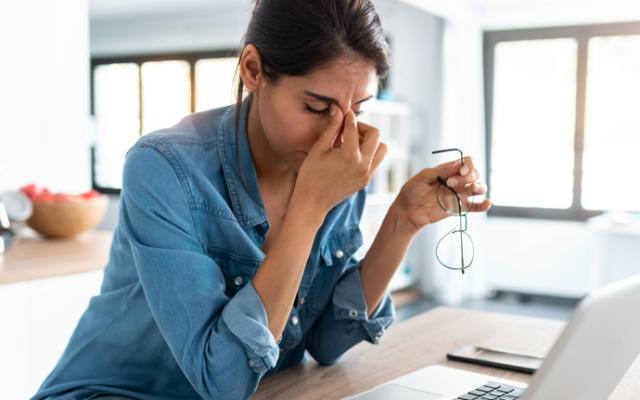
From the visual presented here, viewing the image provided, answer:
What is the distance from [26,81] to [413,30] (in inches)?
145

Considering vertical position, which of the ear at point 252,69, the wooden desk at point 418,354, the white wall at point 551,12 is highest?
the white wall at point 551,12

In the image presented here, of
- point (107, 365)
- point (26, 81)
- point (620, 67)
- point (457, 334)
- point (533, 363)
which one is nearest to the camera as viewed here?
point (107, 365)

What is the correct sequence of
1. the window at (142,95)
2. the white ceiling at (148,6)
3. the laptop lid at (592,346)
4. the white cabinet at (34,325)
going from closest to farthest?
the laptop lid at (592,346) → the white cabinet at (34,325) → the white ceiling at (148,6) → the window at (142,95)

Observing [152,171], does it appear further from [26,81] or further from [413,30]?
[413,30]

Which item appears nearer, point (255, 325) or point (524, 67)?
point (255, 325)

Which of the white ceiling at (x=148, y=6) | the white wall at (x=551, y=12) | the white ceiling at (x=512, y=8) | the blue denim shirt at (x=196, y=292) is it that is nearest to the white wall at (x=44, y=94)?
the blue denim shirt at (x=196, y=292)

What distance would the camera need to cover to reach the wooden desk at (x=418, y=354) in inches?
43.1

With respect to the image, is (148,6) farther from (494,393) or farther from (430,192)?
(494,393)

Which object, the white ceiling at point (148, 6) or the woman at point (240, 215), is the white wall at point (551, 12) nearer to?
the white ceiling at point (148, 6)

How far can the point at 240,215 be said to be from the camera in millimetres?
1135

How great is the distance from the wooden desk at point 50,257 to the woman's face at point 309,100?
118 cm

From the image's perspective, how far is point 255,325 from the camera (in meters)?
0.96

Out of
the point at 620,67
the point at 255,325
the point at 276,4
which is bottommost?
the point at 255,325

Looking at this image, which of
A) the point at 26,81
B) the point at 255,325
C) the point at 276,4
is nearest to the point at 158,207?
the point at 255,325
